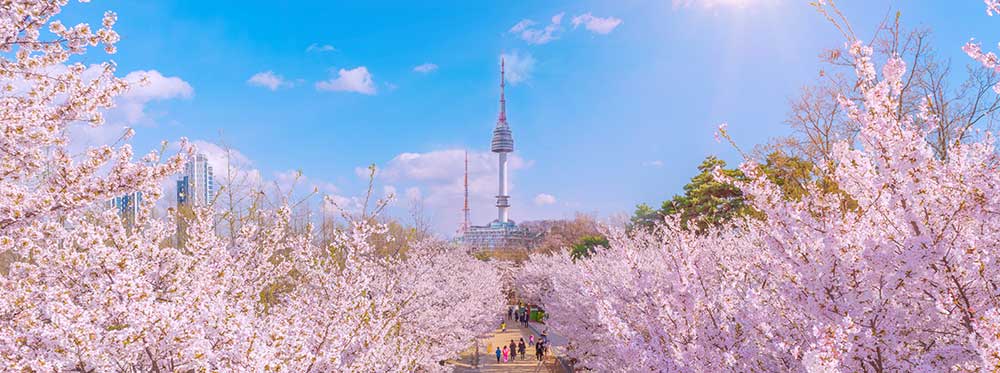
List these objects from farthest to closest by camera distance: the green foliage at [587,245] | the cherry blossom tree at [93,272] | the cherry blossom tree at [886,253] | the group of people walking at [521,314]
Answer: the group of people walking at [521,314] → the green foliage at [587,245] → the cherry blossom tree at [886,253] → the cherry blossom tree at [93,272]

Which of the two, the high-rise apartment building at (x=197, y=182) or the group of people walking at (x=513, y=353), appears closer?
the high-rise apartment building at (x=197, y=182)

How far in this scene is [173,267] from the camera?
4.65 metres

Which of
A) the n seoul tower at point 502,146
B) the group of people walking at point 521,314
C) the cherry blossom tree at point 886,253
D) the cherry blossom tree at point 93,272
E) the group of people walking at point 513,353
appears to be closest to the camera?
the cherry blossom tree at point 93,272

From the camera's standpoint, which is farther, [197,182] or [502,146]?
[502,146]

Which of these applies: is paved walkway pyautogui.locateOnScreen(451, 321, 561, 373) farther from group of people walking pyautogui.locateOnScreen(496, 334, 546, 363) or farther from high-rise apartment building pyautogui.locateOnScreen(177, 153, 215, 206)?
high-rise apartment building pyautogui.locateOnScreen(177, 153, 215, 206)

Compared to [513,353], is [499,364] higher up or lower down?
lower down

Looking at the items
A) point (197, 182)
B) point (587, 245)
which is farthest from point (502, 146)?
point (197, 182)

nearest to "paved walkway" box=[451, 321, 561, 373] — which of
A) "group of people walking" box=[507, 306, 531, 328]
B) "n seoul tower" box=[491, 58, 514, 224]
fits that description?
"group of people walking" box=[507, 306, 531, 328]

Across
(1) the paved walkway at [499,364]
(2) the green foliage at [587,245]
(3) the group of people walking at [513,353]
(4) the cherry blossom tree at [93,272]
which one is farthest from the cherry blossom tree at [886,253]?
(2) the green foliage at [587,245]

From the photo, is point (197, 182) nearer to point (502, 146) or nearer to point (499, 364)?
point (499, 364)

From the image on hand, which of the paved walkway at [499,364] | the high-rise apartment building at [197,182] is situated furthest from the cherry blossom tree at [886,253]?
the paved walkway at [499,364]

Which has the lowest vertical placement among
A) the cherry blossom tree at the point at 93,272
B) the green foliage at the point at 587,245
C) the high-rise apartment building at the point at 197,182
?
the cherry blossom tree at the point at 93,272

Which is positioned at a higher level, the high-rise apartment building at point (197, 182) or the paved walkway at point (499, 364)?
the high-rise apartment building at point (197, 182)

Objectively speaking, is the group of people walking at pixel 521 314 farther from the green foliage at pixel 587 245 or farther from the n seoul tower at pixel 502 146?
the n seoul tower at pixel 502 146
